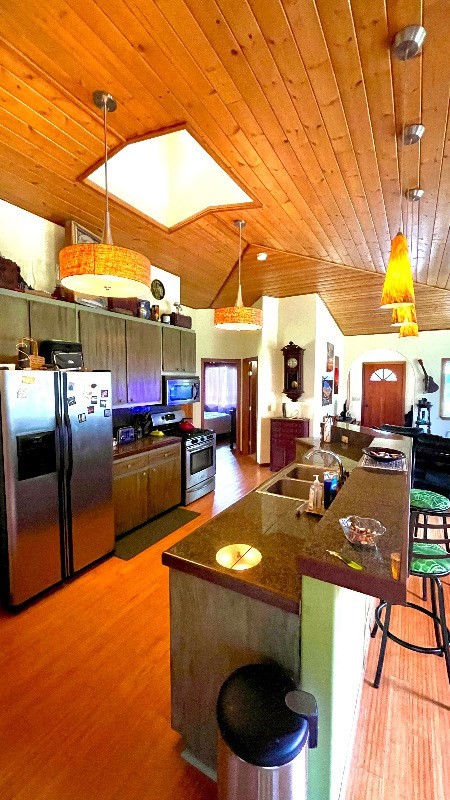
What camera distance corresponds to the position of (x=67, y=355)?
290 centimetres

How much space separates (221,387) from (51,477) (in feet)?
23.8

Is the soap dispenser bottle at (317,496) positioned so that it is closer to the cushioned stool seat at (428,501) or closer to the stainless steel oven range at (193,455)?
the cushioned stool seat at (428,501)

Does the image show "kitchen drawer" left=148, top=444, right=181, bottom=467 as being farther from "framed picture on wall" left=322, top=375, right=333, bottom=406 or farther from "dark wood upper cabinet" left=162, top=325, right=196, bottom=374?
"framed picture on wall" left=322, top=375, right=333, bottom=406

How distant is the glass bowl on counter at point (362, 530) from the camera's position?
1.17 meters

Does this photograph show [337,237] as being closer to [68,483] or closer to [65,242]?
[65,242]

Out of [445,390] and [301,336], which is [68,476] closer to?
[301,336]

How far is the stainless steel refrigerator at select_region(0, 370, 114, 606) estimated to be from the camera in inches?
91.7

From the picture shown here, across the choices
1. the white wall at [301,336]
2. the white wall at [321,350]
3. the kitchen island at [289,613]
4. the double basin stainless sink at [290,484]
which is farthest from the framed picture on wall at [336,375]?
the kitchen island at [289,613]

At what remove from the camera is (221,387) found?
9656mm

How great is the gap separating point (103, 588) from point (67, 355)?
75.1 inches

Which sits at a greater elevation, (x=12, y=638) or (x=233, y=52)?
(x=233, y=52)

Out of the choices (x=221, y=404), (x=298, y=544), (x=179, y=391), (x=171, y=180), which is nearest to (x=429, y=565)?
(x=298, y=544)

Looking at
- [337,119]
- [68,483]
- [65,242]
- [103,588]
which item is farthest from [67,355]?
[337,119]

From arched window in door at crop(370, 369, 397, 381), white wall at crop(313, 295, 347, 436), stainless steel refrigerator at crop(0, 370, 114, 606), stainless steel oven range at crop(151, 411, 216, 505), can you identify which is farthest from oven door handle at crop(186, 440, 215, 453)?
arched window in door at crop(370, 369, 397, 381)
